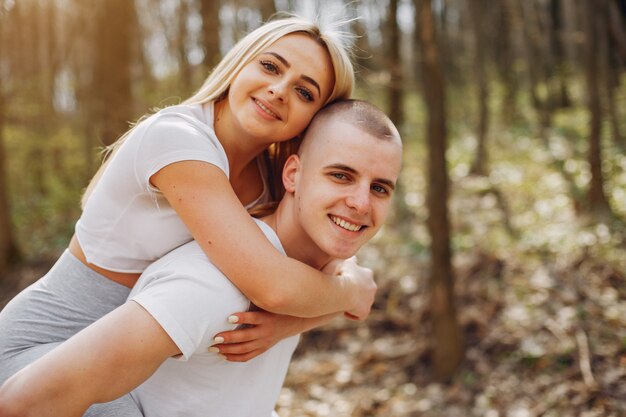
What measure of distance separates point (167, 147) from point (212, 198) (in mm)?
204

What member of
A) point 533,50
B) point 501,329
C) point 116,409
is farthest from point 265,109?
point 533,50

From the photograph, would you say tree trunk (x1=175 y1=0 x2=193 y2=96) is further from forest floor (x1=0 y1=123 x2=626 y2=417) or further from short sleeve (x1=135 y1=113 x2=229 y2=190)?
short sleeve (x1=135 y1=113 x2=229 y2=190)

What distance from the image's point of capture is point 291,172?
2.12 m

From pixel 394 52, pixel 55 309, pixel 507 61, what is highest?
pixel 55 309

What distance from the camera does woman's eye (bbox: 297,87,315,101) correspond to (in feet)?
6.95

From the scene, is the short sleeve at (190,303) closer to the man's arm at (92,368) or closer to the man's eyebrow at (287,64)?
the man's arm at (92,368)

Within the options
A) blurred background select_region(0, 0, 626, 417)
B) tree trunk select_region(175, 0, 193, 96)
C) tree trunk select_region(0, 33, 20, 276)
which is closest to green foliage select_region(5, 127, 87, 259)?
blurred background select_region(0, 0, 626, 417)

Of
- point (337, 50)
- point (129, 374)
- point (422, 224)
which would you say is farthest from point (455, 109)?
point (129, 374)

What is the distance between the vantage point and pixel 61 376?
1.39 metres

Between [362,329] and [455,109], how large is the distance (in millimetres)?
9458

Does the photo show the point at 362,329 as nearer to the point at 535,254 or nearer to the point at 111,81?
the point at 535,254

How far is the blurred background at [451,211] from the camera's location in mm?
5266

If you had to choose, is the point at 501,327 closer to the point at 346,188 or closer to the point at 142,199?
the point at 346,188

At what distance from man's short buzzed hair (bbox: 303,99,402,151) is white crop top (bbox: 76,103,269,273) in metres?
0.41
